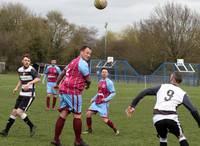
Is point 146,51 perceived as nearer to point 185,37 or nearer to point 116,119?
point 185,37

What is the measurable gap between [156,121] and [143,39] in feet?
219

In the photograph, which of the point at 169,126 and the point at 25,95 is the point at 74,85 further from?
the point at 169,126

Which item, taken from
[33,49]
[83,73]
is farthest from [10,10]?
[83,73]

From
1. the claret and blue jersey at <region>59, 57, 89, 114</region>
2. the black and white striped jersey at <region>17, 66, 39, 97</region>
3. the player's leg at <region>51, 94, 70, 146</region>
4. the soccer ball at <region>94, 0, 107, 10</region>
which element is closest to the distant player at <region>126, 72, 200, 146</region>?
the claret and blue jersey at <region>59, 57, 89, 114</region>

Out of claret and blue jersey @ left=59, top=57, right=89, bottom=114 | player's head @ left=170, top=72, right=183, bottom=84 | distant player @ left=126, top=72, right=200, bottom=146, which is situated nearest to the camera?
distant player @ left=126, top=72, right=200, bottom=146

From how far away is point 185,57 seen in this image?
71562 millimetres

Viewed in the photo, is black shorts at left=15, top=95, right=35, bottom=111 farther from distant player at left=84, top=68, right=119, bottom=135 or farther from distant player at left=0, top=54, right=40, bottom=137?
distant player at left=84, top=68, right=119, bottom=135

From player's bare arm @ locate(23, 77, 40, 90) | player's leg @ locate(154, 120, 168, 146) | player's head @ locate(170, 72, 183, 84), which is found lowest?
player's leg @ locate(154, 120, 168, 146)

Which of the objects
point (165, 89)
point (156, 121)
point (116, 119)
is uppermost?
point (165, 89)

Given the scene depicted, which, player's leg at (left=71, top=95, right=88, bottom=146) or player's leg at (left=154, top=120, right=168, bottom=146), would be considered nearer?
player's leg at (left=154, top=120, right=168, bottom=146)

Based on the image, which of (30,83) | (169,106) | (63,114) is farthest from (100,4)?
(169,106)

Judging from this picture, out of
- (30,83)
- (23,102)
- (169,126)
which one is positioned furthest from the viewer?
(23,102)

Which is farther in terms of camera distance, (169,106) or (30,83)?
(30,83)

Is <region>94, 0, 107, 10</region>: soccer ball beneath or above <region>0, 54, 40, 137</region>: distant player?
above
